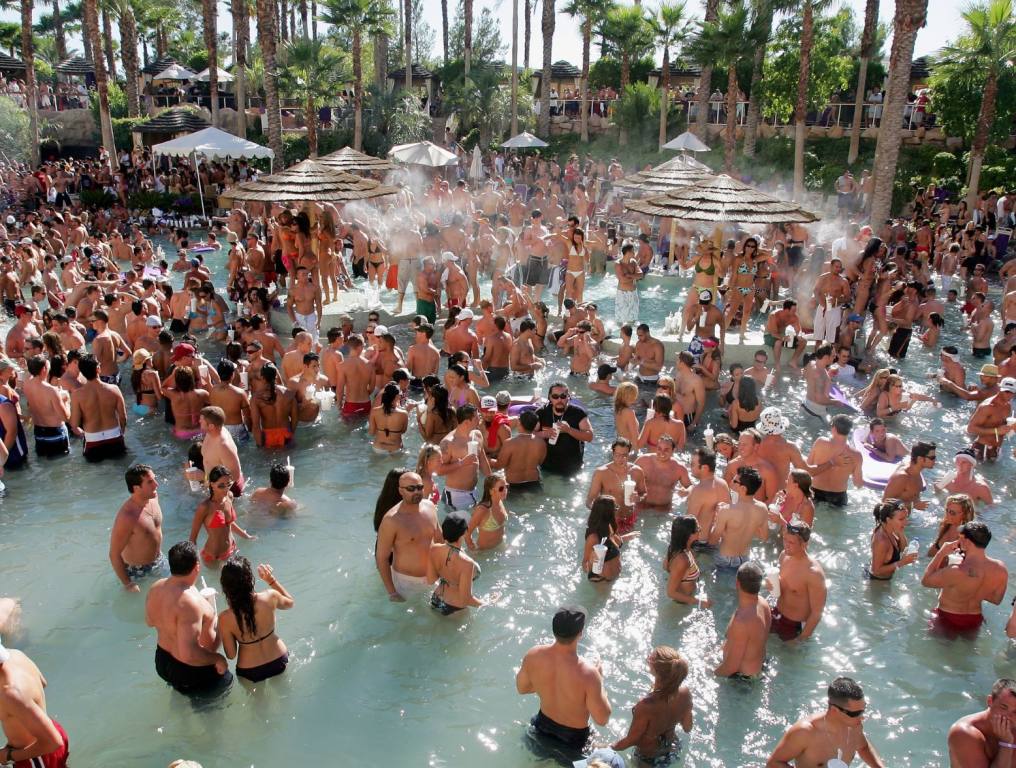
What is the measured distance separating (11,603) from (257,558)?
1.95m

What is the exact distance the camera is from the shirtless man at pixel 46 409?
28.4 ft

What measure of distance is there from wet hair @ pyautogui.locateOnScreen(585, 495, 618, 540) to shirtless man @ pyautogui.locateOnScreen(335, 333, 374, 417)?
4.66 metres

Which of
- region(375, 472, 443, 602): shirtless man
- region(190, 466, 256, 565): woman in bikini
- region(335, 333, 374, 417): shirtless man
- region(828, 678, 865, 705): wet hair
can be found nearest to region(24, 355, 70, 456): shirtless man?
region(335, 333, 374, 417): shirtless man

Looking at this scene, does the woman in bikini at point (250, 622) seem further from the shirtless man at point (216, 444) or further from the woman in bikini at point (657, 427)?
the woman in bikini at point (657, 427)

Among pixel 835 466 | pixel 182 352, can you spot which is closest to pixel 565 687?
pixel 835 466

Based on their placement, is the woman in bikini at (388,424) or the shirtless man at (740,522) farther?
the woman in bikini at (388,424)

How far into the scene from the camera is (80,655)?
6.13m

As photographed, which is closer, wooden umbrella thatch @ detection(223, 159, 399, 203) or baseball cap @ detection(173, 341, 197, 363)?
baseball cap @ detection(173, 341, 197, 363)

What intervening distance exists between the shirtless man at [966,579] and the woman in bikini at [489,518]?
3.40 metres

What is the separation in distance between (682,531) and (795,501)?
1.70 metres

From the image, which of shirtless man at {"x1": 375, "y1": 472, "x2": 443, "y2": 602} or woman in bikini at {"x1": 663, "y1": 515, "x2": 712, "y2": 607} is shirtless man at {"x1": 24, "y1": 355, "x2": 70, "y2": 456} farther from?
woman in bikini at {"x1": 663, "y1": 515, "x2": 712, "y2": 607}

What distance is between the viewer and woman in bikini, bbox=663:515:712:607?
240 inches

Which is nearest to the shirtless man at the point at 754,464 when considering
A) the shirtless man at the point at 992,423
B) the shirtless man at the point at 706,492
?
the shirtless man at the point at 706,492

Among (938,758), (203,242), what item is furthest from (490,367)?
(203,242)
